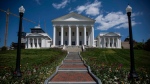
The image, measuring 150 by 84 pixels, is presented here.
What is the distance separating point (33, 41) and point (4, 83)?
5679 cm

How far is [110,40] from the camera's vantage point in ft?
219

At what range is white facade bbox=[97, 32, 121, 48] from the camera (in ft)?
216

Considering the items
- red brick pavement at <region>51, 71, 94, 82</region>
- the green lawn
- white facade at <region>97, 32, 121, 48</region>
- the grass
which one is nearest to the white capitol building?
white facade at <region>97, 32, 121, 48</region>

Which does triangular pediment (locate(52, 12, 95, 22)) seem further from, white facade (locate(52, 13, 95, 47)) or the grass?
the grass

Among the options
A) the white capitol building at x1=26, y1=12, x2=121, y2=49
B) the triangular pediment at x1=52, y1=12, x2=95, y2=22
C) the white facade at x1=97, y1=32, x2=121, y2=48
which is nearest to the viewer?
the white capitol building at x1=26, y1=12, x2=121, y2=49

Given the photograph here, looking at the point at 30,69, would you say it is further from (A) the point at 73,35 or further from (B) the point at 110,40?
(B) the point at 110,40

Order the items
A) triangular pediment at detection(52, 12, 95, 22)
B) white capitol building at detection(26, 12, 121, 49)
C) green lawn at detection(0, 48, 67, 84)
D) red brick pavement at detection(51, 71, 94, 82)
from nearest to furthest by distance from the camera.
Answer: green lawn at detection(0, 48, 67, 84) → red brick pavement at detection(51, 71, 94, 82) → white capitol building at detection(26, 12, 121, 49) → triangular pediment at detection(52, 12, 95, 22)

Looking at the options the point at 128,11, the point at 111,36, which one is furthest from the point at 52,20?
the point at 128,11

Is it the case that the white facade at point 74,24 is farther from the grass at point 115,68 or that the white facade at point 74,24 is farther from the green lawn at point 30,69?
the green lawn at point 30,69

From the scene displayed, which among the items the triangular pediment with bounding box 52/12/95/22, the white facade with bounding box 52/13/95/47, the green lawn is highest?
the triangular pediment with bounding box 52/12/95/22

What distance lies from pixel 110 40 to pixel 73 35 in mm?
17340

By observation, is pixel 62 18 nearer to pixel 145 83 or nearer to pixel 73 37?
pixel 73 37

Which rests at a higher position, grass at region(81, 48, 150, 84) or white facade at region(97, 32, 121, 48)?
white facade at region(97, 32, 121, 48)

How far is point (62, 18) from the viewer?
58969 millimetres
